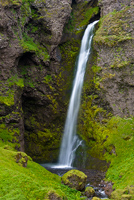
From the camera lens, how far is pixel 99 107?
23.2 m

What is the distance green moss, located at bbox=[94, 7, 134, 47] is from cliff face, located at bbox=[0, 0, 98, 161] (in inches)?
178

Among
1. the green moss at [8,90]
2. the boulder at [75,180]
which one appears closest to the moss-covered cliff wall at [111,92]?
the boulder at [75,180]

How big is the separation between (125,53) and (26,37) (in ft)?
44.8

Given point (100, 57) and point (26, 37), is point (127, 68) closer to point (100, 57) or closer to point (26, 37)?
point (100, 57)

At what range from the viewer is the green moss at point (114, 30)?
80.6 ft

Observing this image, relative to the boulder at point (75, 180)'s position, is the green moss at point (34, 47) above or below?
above

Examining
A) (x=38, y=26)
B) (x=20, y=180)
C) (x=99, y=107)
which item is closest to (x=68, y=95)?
(x=99, y=107)

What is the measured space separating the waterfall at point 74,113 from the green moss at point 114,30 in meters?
2.01

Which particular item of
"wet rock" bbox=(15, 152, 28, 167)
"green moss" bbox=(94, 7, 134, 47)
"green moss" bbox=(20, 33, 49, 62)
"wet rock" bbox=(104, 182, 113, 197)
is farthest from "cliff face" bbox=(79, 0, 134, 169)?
"wet rock" bbox=(15, 152, 28, 167)

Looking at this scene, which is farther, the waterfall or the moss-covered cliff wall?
the waterfall

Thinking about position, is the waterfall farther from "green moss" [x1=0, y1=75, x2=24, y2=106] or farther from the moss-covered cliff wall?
"green moss" [x1=0, y1=75, x2=24, y2=106]

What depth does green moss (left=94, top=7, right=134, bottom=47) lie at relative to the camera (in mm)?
24562

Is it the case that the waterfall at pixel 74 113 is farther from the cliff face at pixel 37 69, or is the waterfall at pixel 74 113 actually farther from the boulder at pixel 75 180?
the boulder at pixel 75 180

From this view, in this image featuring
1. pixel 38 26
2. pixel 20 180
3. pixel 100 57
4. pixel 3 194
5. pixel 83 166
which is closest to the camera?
pixel 3 194
